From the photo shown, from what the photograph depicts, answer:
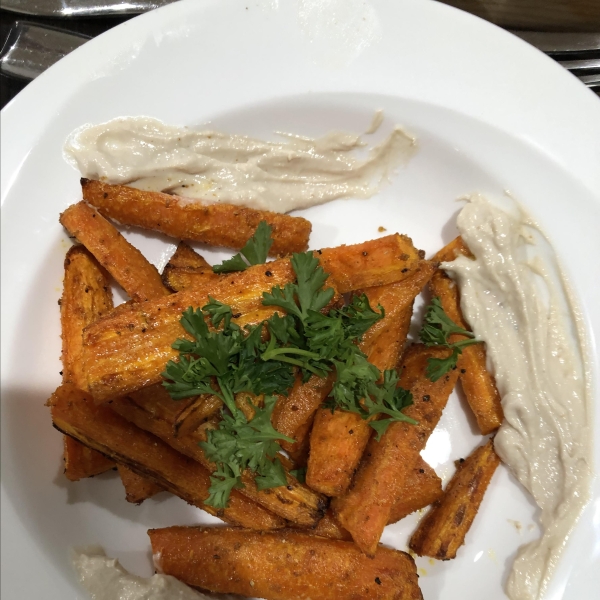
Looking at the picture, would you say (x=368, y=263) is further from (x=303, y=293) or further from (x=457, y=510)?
(x=457, y=510)

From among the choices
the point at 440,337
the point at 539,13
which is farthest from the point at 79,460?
the point at 539,13

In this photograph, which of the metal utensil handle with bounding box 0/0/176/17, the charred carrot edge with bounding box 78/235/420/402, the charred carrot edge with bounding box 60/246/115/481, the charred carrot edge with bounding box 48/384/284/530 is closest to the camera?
the charred carrot edge with bounding box 78/235/420/402

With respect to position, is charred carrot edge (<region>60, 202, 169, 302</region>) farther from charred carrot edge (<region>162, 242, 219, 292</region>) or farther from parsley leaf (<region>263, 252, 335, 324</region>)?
parsley leaf (<region>263, 252, 335, 324</region>)

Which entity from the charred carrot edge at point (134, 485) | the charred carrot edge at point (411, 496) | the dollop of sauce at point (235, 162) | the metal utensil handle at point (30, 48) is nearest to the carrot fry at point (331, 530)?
the charred carrot edge at point (411, 496)

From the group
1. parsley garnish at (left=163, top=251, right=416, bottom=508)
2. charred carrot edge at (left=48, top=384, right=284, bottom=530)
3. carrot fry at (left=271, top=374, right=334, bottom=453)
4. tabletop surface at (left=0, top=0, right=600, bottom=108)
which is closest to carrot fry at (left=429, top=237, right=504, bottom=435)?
parsley garnish at (left=163, top=251, right=416, bottom=508)

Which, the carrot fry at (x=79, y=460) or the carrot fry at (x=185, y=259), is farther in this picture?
the carrot fry at (x=185, y=259)

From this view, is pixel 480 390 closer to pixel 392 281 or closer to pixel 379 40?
pixel 392 281

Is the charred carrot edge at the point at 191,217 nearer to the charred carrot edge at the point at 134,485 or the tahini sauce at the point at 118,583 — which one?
the charred carrot edge at the point at 134,485
